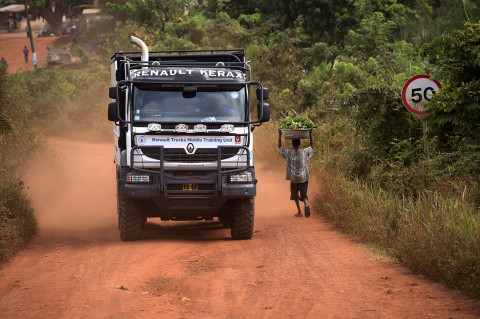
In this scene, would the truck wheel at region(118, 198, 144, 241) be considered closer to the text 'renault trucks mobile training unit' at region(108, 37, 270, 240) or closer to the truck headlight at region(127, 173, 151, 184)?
the text 'renault trucks mobile training unit' at region(108, 37, 270, 240)

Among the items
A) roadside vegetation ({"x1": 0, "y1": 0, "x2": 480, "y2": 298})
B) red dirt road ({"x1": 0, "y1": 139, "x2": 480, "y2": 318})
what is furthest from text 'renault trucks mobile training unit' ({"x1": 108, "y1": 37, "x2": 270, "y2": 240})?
roadside vegetation ({"x1": 0, "y1": 0, "x2": 480, "y2": 298})

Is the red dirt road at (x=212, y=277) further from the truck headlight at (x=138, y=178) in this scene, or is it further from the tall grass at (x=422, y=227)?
the truck headlight at (x=138, y=178)

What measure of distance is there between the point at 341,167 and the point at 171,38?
21.2 metres

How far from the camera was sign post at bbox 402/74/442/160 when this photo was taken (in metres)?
11.2

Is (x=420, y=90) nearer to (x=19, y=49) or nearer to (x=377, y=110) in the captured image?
(x=377, y=110)

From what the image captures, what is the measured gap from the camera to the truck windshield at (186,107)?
1081 cm

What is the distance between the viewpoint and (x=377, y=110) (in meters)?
13.2

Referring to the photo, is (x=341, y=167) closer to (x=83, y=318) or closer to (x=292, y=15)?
(x=83, y=318)

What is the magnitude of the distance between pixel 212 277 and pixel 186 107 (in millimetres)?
3481

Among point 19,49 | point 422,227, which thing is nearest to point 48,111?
point 422,227

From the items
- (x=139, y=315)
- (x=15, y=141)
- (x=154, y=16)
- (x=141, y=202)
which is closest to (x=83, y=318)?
(x=139, y=315)

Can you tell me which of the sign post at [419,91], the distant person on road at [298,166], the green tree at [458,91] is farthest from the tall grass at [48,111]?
the green tree at [458,91]

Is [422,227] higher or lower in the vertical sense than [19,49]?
lower

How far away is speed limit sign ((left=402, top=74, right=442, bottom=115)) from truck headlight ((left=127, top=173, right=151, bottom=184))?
4546 mm
